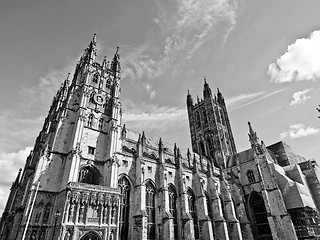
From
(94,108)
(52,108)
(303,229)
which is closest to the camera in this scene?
(94,108)

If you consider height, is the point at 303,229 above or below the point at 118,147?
below

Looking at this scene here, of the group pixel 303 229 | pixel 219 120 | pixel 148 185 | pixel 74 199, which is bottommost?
pixel 303 229

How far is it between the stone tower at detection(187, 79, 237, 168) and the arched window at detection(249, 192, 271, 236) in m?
9.98

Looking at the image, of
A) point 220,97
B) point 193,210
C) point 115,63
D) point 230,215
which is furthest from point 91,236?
point 220,97

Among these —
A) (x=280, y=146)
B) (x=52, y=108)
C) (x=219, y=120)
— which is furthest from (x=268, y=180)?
(x=52, y=108)

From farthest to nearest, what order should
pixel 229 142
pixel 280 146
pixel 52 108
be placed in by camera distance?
1. pixel 229 142
2. pixel 280 146
3. pixel 52 108

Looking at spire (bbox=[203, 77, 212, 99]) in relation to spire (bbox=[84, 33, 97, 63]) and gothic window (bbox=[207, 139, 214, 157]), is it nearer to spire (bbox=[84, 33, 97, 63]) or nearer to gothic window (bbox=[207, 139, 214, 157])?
gothic window (bbox=[207, 139, 214, 157])

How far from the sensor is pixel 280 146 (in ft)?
169

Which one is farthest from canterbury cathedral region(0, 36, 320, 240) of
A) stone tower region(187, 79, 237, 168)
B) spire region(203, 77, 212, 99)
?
spire region(203, 77, 212, 99)

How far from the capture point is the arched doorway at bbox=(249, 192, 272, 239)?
115 ft

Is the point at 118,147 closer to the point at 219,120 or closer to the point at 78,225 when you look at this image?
the point at 78,225

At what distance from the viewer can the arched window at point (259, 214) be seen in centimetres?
3538

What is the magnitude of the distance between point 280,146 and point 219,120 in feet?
52.3

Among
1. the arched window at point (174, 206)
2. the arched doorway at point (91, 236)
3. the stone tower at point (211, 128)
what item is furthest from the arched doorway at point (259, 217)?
the arched doorway at point (91, 236)
